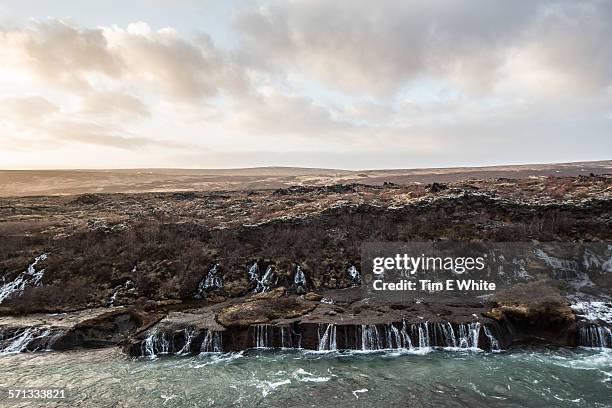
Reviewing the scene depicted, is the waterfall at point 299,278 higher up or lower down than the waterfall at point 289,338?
higher up

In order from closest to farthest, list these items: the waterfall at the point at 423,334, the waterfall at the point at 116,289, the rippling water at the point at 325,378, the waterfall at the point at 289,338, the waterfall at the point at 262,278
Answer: the rippling water at the point at 325,378
the waterfall at the point at 423,334
the waterfall at the point at 289,338
the waterfall at the point at 116,289
the waterfall at the point at 262,278

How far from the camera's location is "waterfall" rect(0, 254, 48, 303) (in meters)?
37.3

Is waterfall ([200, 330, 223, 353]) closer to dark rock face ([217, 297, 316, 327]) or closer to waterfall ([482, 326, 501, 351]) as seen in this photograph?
dark rock face ([217, 297, 316, 327])

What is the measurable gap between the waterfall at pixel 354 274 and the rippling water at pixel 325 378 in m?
13.9

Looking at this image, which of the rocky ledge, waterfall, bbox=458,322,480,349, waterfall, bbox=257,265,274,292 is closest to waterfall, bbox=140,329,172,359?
the rocky ledge

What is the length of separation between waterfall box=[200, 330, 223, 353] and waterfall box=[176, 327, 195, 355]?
85 cm

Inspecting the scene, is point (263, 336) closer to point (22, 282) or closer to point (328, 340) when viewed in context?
point (328, 340)

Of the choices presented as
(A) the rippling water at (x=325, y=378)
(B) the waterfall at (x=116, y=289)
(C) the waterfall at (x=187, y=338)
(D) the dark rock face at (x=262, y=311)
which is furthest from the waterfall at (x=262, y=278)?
(A) the rippling water at (x=325, y=378)

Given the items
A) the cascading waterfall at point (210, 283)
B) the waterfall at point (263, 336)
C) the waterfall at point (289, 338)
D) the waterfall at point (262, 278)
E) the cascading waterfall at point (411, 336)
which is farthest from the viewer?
the waterfall at point (262, 278)

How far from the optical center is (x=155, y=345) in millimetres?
27156

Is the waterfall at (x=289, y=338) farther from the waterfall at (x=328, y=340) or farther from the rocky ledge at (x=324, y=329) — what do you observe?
the waterfall at (x=328, y=340)

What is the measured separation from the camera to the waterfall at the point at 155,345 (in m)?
26.8

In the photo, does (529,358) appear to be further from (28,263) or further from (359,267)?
(28,263)

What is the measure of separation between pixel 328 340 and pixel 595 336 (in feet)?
55.9
